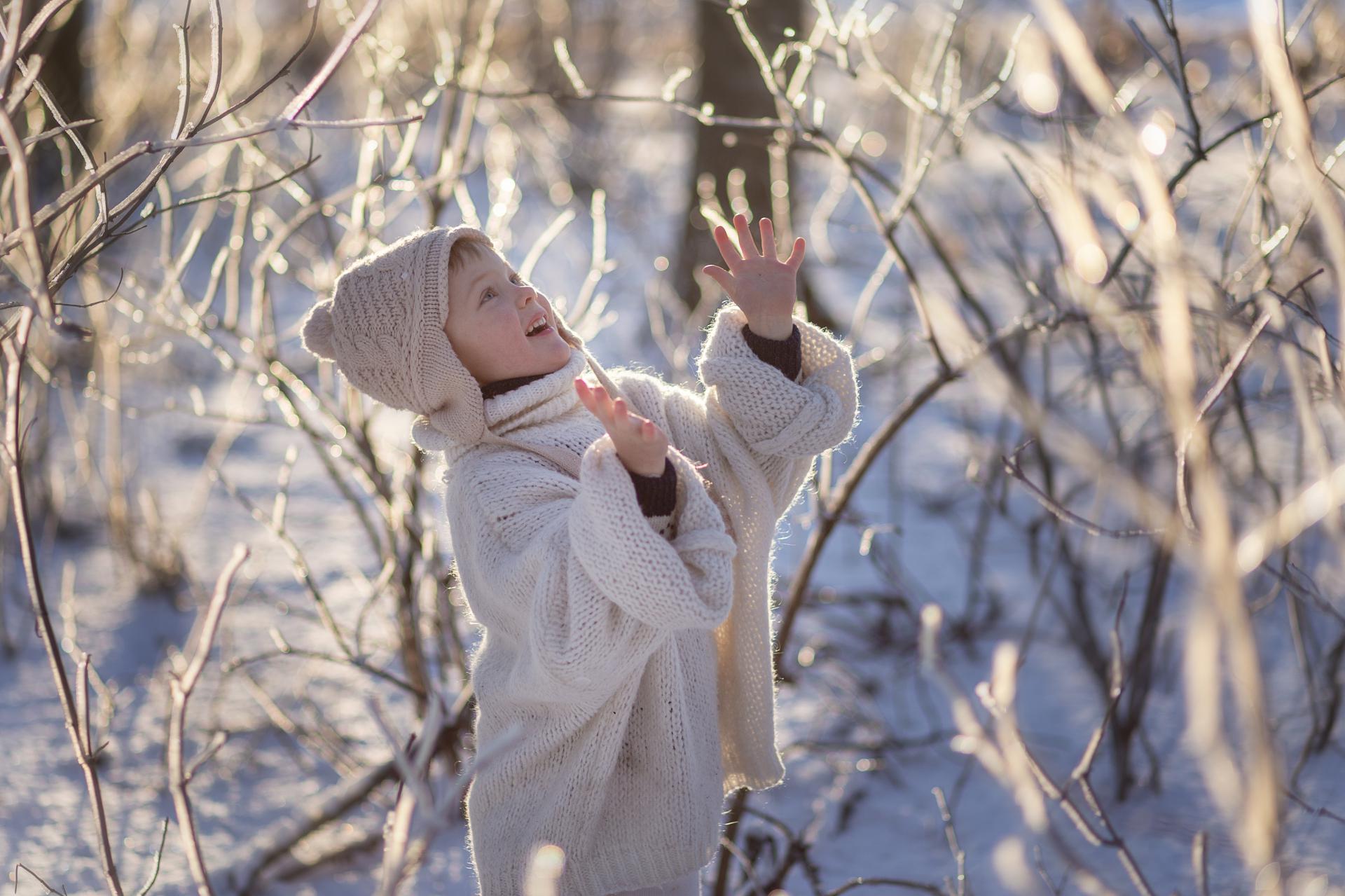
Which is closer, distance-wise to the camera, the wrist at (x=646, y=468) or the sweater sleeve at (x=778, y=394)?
the wrist at (x=646, y=468)

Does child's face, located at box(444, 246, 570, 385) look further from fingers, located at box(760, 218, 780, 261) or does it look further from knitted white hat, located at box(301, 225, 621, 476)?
fingers, located at box(760, 218, 780, 261)

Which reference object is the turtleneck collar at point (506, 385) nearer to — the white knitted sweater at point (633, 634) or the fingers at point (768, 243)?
the white knitted sweater at point (633, 634)

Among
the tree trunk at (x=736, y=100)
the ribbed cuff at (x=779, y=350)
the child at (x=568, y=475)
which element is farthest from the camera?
the tree trunk at (x=736, y=100)

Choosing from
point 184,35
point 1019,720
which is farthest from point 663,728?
point 1019,720

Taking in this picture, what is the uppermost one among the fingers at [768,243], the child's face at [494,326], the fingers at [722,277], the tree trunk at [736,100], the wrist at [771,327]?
the tree trunk at [736,100]

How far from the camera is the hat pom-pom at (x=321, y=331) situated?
161 cm

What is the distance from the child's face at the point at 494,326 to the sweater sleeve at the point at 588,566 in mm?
122

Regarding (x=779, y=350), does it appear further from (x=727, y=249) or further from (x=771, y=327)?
(x=727, y=249)

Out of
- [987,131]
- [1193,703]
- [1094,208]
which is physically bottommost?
[1193,703]

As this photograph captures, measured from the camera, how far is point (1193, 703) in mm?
700

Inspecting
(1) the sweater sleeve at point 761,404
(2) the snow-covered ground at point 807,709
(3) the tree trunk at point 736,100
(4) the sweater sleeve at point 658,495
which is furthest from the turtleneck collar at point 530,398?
(3) the tree trunk at point 736,100

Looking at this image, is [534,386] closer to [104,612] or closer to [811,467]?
[811,467]

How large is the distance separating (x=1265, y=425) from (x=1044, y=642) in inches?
45.5

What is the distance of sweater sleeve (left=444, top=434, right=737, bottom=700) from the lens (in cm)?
125
